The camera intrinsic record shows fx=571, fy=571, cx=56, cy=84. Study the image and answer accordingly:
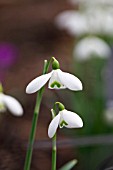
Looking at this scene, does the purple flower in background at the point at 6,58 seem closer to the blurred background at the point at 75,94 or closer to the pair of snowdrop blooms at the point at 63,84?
the blurred background at the point at 75,94

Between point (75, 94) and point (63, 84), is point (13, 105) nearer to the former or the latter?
point (63, 84)

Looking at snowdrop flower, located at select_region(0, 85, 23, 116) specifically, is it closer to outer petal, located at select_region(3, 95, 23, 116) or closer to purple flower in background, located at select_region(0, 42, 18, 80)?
outer petal, located at select_region(3, 95, 23, 116)

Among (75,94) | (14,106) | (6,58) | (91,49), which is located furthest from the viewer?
(6,58)

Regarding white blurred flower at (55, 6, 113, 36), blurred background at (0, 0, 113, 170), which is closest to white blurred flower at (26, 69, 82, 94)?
blurred background at (0, 0, 113, 170)

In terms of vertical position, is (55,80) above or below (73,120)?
above

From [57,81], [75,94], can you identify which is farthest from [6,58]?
[57,81]

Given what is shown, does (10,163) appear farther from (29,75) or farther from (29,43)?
(29,43)
